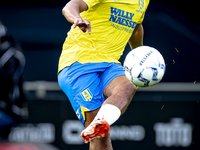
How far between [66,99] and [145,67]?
13.4 ft

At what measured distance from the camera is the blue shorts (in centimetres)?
388

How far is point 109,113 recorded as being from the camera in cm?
335

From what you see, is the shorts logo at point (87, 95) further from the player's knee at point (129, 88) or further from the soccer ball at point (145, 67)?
the soccer ball at point (145, 67)

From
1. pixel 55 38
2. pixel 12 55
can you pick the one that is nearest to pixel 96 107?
pixel 12 55

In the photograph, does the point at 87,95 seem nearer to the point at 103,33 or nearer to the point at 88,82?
the point at 88,82

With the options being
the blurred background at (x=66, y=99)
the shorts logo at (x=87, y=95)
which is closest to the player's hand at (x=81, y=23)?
the shorts logo at (x=87, y=95)

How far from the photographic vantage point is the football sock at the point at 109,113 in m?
3.30

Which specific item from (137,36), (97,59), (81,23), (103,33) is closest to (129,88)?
(97,59)

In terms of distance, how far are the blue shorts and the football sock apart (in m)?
0.46

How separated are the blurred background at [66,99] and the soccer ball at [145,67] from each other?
3.76 meters

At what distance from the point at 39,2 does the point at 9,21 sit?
0.84 metres

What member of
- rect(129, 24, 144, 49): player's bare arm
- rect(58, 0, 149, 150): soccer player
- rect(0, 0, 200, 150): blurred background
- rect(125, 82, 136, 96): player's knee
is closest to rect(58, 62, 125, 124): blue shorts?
rect(58, 0, 149, 150): soccer player

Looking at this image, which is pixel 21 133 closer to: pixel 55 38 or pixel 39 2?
pixel 55 38

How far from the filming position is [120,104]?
3.54m
